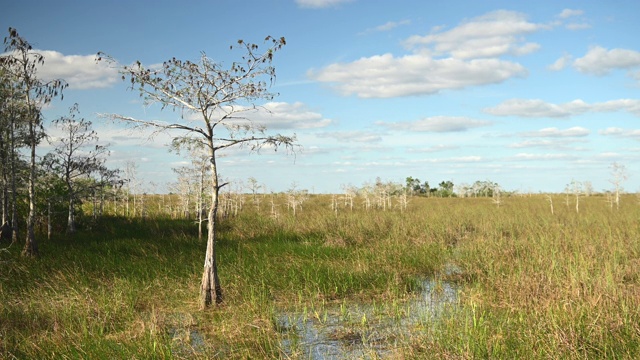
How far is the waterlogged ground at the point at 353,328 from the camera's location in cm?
712

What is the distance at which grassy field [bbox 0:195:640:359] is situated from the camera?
→ 263 inches

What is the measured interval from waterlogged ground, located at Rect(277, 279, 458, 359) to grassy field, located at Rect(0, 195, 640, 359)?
0.43 feet

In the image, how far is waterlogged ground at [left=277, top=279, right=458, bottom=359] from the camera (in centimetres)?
712

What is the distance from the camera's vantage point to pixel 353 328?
27.0 ft

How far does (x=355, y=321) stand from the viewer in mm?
8602

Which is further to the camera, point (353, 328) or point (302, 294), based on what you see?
point (302, 294)

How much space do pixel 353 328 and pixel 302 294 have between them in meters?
2.76

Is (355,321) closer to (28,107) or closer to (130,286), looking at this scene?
(130,286)

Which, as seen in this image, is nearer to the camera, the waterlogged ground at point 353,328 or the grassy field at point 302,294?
the grassy field at point 302,294

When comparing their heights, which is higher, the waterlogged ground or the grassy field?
the grassy field

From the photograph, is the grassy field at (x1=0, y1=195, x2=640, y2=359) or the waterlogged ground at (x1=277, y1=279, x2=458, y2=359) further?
the waterlogged ground at (x1=277, y1=279, x2=458, y2=359)

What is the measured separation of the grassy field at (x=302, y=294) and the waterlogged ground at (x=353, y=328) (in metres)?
0.13

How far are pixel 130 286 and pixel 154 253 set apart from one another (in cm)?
495

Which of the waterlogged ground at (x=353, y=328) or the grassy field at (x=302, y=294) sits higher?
the grassy field at (x=302, y=294)
